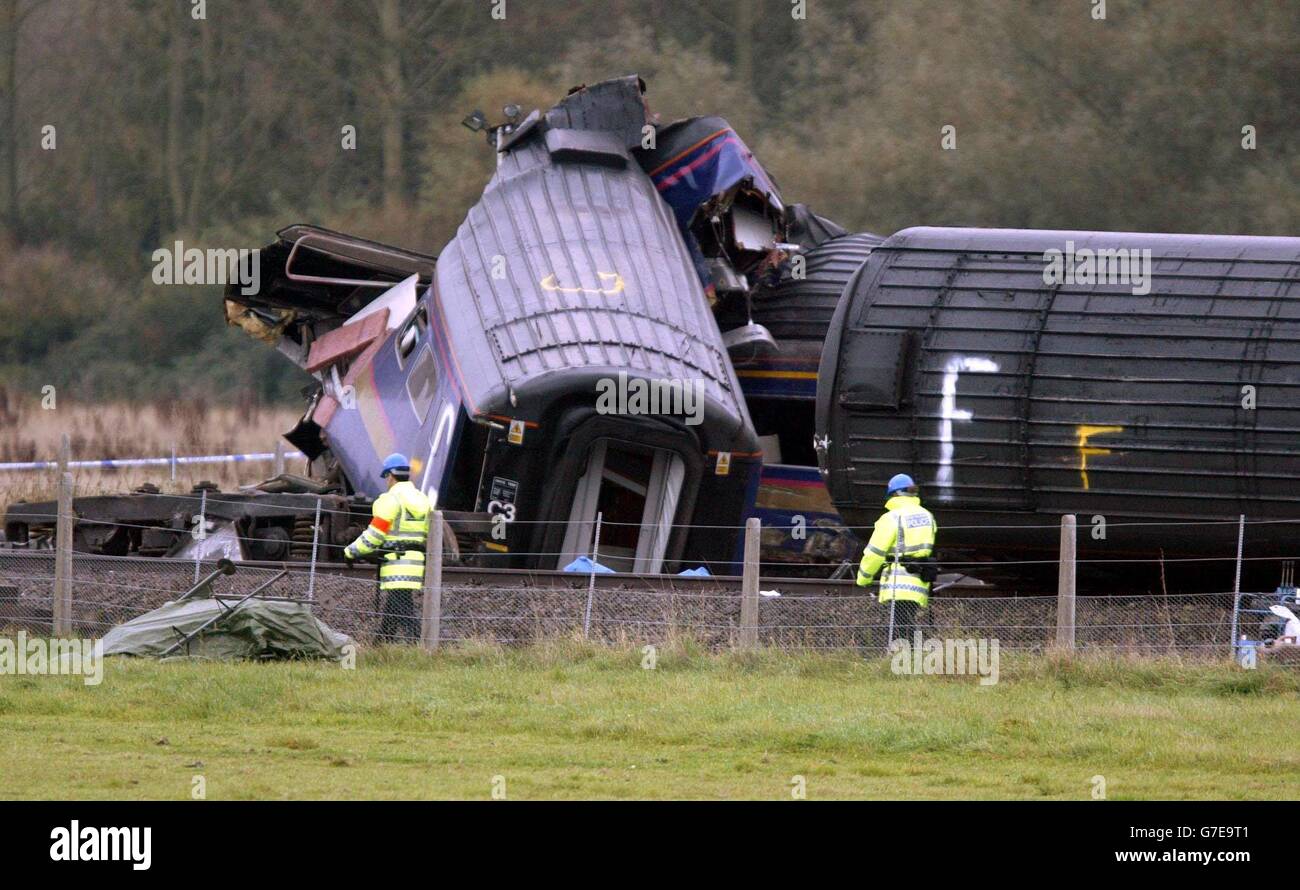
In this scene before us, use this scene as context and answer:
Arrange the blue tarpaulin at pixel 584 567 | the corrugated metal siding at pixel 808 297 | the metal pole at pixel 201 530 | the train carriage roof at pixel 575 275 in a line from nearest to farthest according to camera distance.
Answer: the metal pole at pixel 201 530 < the blue tarpaulin at pixel 584 567 < the train carriage roof at pixel 575 275 < the corrugated metal siding at pixel 808 297

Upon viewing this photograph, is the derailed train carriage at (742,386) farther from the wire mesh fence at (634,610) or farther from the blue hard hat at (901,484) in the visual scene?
the blue hard hat at (901,484)

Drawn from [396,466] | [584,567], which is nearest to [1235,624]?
[584,567]

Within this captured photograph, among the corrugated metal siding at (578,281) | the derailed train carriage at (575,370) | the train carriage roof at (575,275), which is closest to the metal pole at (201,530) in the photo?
the derailed train carriage at (575,370)

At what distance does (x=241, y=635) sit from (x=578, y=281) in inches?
237

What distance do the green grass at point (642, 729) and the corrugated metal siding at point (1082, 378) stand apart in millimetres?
2695

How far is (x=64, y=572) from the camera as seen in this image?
16.0 metres

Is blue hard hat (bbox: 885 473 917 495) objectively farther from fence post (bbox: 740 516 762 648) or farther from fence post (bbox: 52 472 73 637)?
fence post (bbox: 52 472 73 637)

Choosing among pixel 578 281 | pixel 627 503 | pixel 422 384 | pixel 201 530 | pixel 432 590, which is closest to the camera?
pixel 432 590

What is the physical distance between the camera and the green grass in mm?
9812

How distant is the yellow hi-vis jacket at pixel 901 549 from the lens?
14.5 meters

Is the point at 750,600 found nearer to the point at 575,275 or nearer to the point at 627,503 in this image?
the point at 627,503

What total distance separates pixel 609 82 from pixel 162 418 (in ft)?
53.7
